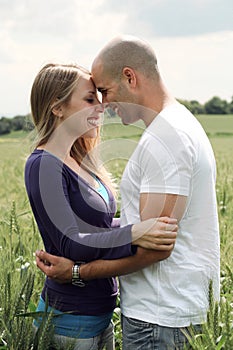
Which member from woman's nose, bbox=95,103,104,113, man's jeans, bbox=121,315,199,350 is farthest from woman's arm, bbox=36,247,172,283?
woman's nose, bbox=95,103,104,113

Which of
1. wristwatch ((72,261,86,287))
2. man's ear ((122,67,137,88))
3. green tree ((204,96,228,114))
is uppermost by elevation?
man's ear ((122,67,137,88))

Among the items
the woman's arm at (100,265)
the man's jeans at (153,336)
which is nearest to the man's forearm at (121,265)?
the woman's arm at (100,265)

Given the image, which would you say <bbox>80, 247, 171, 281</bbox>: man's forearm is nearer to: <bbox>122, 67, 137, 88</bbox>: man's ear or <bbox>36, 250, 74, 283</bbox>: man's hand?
<bbox>36, 250, 74, 283</bbox>: man's hand

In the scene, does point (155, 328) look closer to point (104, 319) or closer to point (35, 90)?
point (104, 319)

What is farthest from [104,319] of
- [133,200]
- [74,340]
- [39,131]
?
[39,131]

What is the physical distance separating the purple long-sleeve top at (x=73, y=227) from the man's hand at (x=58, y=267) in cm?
3

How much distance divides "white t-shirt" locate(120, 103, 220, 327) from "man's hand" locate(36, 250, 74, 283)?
0.22 metres

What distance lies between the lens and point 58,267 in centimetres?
270

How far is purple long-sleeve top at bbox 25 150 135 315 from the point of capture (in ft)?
8.56

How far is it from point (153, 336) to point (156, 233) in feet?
1.46

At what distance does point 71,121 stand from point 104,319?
0.83 m

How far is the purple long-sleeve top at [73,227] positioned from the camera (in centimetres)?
261

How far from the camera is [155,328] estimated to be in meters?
2.67

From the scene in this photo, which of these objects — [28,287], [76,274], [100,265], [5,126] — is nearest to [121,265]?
[100,265]
